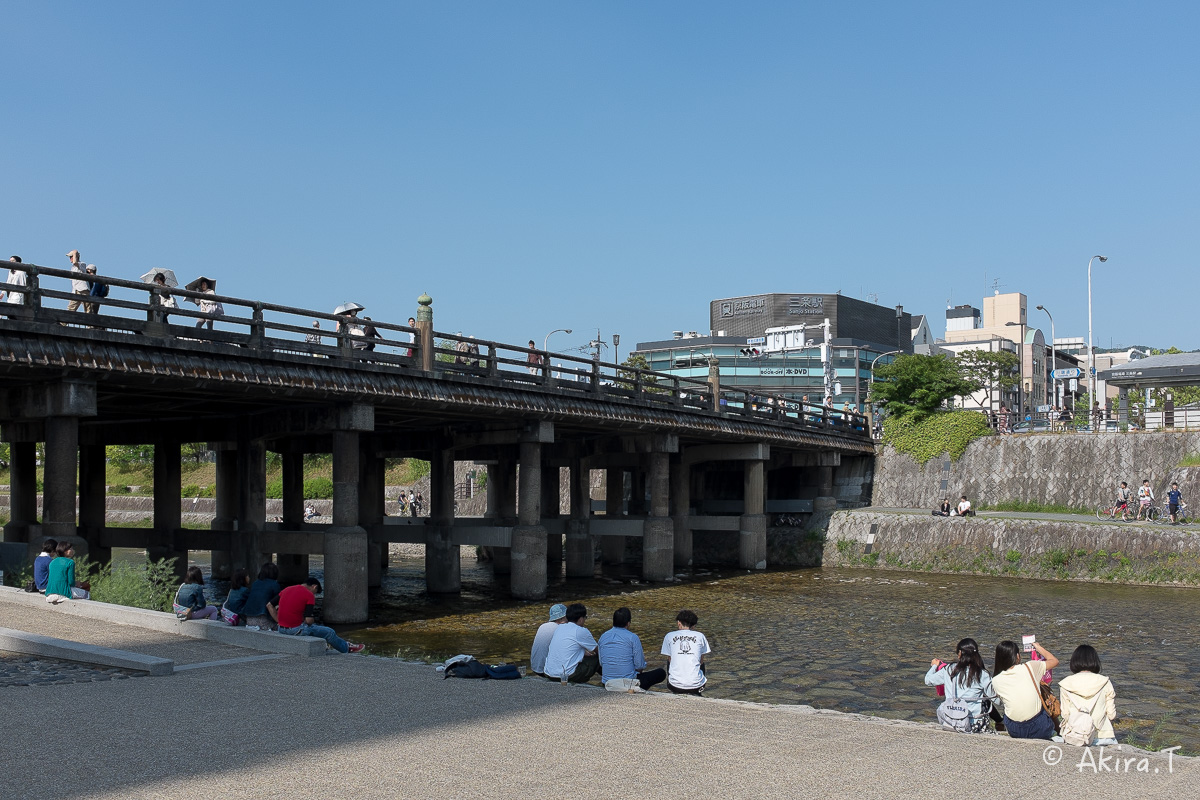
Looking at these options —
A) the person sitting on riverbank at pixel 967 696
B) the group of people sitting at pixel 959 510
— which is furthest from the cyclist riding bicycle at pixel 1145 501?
the person sitting on riverbank at pixel 967 696

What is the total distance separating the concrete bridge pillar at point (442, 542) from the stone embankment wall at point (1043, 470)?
2610 centimetres

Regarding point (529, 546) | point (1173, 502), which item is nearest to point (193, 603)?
point (529, 546)

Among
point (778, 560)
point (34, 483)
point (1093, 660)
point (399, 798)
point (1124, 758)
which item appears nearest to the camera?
point (399, 798)

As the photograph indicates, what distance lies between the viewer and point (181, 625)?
55.2 ft

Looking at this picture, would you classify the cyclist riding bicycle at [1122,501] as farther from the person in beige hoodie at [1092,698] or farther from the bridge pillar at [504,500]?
the person in beige hoodie at [1092,698]

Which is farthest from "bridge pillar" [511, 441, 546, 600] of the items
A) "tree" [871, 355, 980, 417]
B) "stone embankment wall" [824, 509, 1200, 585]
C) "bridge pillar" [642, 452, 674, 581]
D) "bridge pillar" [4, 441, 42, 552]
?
"tree" [871, 355, 980, 417]

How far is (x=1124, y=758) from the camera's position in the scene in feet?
32.8

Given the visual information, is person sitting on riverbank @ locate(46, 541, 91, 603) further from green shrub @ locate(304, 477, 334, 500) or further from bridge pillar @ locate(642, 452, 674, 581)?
green shrub @ locate(304, 477, 334, 500)

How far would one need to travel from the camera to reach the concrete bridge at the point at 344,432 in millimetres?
20203

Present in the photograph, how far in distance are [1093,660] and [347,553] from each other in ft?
59.6

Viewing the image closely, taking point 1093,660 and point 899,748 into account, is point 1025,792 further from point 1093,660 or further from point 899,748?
point 1093,660

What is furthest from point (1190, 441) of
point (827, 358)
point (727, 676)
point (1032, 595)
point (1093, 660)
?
point (827, 358)

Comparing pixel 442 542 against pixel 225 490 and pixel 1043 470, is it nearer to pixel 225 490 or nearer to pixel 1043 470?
pixel 225 490

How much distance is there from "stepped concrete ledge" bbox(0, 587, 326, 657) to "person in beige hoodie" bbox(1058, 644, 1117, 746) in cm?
996
